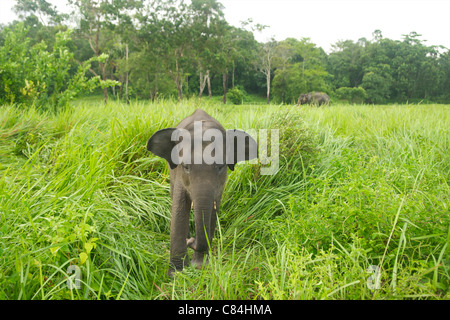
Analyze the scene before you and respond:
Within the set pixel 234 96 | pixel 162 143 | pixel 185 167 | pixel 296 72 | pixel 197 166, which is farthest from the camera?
pixel 296 72

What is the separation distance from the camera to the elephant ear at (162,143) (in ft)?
8.34

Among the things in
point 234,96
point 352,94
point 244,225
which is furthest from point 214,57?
point 244,225

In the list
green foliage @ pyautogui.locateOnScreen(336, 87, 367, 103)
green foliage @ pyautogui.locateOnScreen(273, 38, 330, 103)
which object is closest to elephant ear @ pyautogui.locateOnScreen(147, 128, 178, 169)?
green foliage @ pyautogui.locateOnScreen(273, 38, 330, 103)

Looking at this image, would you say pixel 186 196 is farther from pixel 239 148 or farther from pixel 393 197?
pixel 393 197

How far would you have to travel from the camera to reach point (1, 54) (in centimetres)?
731

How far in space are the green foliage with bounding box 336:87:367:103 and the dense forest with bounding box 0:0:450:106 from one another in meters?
0.02

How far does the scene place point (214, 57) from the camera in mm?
22891

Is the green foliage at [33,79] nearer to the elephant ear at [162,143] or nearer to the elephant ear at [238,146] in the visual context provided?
the elephant ear at [162,143]

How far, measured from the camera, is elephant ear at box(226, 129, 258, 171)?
8.29 feet

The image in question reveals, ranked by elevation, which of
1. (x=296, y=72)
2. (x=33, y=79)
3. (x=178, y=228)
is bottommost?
(x=178, y=228)

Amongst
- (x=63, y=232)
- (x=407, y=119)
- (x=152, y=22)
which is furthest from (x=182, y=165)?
(x=152, y=22)

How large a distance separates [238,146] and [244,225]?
1.31 m

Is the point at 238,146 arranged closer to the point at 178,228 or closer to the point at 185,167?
the point at 185,167
